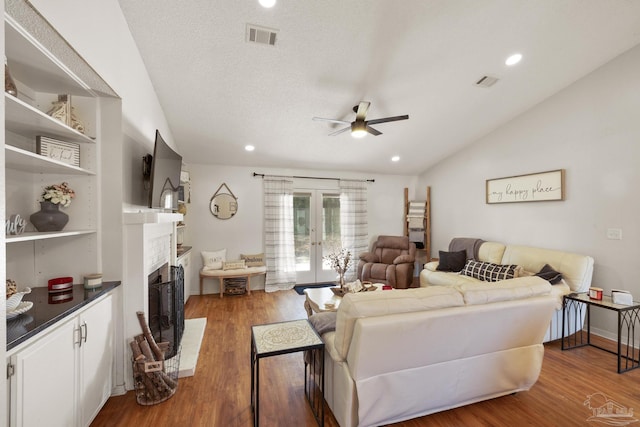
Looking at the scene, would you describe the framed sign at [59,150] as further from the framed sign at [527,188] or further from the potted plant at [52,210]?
the framed sign at [527,188]

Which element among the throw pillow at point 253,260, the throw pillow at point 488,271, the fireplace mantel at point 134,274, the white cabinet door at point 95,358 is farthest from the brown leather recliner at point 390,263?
the white cabinet door at point 95,358

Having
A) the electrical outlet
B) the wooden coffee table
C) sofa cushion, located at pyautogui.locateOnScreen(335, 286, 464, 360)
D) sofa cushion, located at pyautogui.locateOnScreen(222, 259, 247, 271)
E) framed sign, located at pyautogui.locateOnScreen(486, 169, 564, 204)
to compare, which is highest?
framed sign, located at pyautogui.locateOnScreen(486, 169, 564, 204)

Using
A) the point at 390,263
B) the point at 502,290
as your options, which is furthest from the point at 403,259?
the point at 502,290

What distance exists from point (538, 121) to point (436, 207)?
2.33m

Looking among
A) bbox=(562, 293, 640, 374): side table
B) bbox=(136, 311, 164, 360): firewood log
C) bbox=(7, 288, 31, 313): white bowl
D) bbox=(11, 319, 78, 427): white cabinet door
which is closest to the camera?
bbox=(11, 319, 78, 427): white cabinet door

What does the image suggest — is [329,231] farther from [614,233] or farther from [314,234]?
[614,233]

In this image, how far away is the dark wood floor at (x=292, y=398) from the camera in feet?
6.12

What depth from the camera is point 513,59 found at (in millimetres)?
2896

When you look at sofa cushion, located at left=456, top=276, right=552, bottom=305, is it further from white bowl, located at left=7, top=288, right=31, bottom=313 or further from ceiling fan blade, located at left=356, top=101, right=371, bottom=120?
white bowl, located at left=7, top=288, right=31, bottom=313

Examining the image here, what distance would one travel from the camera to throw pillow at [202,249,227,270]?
471cm

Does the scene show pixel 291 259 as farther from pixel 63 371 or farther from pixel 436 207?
pixel 63 371

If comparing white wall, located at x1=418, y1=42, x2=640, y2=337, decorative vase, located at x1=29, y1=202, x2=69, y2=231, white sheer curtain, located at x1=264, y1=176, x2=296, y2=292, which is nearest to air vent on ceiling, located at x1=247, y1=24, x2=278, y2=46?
decorative vase, located at x1=29, y1=202, x2=69, y2=231

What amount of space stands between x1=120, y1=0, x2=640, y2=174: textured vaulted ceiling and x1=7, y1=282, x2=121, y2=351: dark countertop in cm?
209

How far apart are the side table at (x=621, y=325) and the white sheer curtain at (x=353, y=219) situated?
332 centimetres
